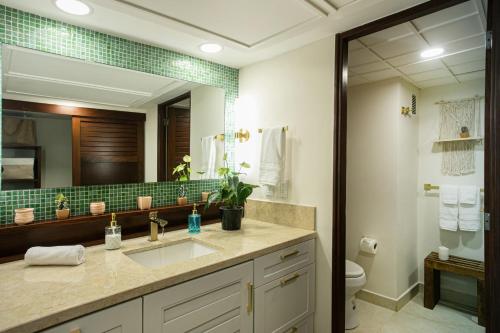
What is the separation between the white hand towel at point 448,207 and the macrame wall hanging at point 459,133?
184mm

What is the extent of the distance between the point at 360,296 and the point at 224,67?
2572 millimetres

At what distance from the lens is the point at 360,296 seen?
2.78 metres

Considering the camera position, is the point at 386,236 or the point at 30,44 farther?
the point at 386,236

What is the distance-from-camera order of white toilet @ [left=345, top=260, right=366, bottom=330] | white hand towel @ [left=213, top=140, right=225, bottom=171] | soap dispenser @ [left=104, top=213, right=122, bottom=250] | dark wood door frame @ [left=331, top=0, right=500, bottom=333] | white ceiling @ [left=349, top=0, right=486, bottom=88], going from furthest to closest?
1. white hand towel @ [left=213, top=140, right=225, bottom=171]
2. white toilet @ [left=345, top=260, right=366, bottom=330]
3. white ceiling @ [left=349, top=0, right=486, bottom=88]
4. soap dispenser @ [left=104, top=213, right=122, bottom=250]
5. dark wood door frame @ [left=331, top=0, right=500, bottom=333]

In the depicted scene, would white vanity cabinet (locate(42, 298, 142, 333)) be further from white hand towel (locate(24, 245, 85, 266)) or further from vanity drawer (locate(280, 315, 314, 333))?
vanity drawer (locate(280, 315, 314, 333))

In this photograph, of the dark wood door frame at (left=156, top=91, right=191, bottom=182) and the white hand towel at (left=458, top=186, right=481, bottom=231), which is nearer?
the dark wood door frame at (left=156, top=91, right=191, bottom=182)

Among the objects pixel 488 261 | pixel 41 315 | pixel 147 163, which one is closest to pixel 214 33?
pixel 147 163

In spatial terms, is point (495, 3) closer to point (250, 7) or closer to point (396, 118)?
point (250, 7)

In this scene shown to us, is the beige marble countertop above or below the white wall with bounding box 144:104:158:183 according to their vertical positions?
below

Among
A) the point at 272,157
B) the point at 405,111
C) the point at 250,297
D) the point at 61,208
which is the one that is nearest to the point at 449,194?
the point at 405,111

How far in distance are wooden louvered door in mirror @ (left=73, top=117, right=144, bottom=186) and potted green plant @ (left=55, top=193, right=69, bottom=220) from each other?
4.1 inches

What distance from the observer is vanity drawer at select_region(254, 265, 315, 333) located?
1489 millimetres

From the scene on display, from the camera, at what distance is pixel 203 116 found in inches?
86.7

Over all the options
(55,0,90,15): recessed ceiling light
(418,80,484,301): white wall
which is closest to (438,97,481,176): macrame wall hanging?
(418,80,484,301): white wall
